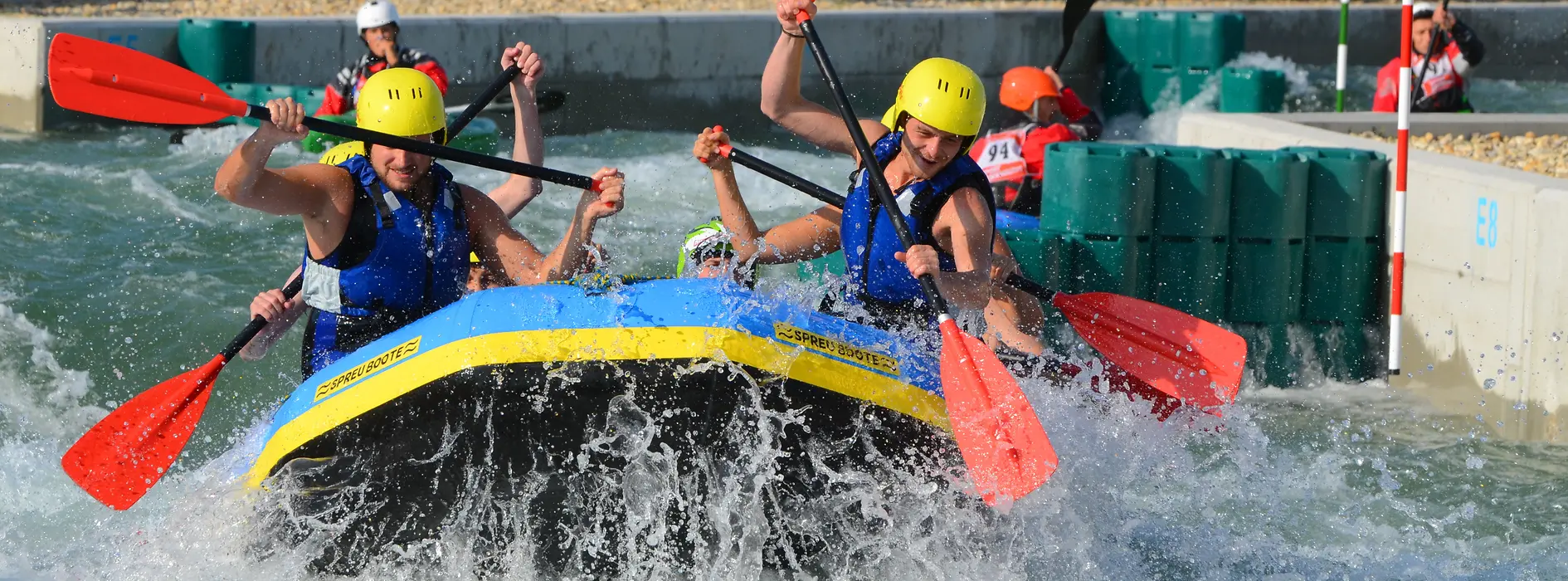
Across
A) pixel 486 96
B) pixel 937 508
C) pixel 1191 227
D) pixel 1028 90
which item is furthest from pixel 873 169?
pixel 1028 90

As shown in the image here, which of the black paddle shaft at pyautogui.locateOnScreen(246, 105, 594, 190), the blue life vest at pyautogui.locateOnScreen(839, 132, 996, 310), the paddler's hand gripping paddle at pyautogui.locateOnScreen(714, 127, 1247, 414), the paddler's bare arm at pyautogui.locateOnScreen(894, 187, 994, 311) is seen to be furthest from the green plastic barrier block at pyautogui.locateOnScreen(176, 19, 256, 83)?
the paddler's bare arm at pyautogui.locateOnScreen(894, 187, 994, 311)

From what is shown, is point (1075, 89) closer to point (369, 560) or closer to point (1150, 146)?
point (1150, 146)

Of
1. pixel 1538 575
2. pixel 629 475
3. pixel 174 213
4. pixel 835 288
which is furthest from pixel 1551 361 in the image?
pixel 174 213

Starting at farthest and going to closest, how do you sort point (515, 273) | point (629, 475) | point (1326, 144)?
point (1326, 144) → point (515, 273) → point (629, 475)

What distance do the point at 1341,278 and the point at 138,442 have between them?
4827mm

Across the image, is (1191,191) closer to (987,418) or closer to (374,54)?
(987,418)

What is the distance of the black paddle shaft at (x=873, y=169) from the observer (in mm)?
4199

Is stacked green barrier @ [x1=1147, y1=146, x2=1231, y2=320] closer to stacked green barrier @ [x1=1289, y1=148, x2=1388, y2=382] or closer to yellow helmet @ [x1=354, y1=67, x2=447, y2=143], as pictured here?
stacked green barrier @ [x1=1289, y1=148, x2=1388, y2=382]

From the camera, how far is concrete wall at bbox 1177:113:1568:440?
19.4 ft

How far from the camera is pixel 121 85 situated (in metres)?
3.99

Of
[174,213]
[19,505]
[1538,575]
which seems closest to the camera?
Result: [1538,575]

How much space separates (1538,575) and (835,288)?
2.26 metres

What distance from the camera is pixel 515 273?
446cm

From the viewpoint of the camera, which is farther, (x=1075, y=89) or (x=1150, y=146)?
(x=1075, y=89)
